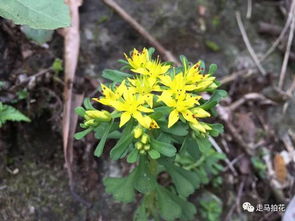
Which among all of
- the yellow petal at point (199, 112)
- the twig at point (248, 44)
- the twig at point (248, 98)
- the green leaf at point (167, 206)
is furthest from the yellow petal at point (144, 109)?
the twig at point (248, 44)

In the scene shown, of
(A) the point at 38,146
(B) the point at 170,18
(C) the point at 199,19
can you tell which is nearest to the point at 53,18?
(A) the point at 38,146

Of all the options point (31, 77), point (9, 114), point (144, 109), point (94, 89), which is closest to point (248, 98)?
point (94, 89)

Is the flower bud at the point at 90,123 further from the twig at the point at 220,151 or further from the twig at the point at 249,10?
the twig at the point at 249,10

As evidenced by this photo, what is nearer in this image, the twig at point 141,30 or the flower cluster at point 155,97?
the flower cluster at point 155,97

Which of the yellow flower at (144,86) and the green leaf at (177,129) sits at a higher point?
the yellow flower at (144,86)

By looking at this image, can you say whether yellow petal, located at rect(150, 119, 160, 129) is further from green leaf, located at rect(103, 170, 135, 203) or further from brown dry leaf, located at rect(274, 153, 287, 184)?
brown dry leaf, located at rect(274, 153, 287, 184)

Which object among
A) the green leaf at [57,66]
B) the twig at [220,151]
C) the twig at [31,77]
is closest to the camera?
the twig at [31,77]

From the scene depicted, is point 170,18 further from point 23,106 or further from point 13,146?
point 13,146
